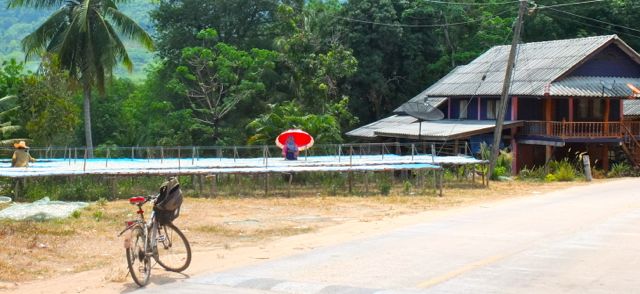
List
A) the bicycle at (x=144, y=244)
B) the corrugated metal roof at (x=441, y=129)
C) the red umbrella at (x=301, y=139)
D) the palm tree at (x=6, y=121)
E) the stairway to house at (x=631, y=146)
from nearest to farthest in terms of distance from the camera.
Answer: the bicycle at (x=144, y=244) → the red umbrella at (x=301, y=139) → the palm tree at (x=6, y=121) → the corrugated metal roof at (x=441, y=129) → the stairway to house at (x=631, y=146)

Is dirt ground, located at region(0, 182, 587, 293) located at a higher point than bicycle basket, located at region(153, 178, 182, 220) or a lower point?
lower

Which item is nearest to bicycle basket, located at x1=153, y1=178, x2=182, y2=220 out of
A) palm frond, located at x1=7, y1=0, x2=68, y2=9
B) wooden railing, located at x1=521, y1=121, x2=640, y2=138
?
palm frond, located at x1=7, y1=0, x2=68, y2=9

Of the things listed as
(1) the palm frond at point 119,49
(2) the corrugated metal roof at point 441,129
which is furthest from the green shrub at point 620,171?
(1) the palm frond at point 119,49

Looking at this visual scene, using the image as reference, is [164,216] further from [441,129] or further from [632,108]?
[632,108]

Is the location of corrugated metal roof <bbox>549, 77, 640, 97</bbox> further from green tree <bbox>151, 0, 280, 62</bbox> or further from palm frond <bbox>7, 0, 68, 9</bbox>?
palm frond <bbox>7, 0, 68, 9</bbox>

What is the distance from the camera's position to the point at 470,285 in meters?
9.88

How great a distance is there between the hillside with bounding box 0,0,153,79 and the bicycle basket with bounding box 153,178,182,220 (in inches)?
4320

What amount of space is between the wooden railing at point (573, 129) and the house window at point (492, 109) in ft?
5.58

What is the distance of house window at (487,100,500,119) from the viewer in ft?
122

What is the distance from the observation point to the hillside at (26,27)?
121406mm

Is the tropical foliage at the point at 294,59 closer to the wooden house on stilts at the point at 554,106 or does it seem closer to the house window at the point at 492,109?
the wooden house on stilts at the point at 554,106

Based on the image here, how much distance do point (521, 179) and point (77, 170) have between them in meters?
17.2

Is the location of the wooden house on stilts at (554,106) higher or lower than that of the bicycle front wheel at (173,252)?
higher

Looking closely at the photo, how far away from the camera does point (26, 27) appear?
14125cm
